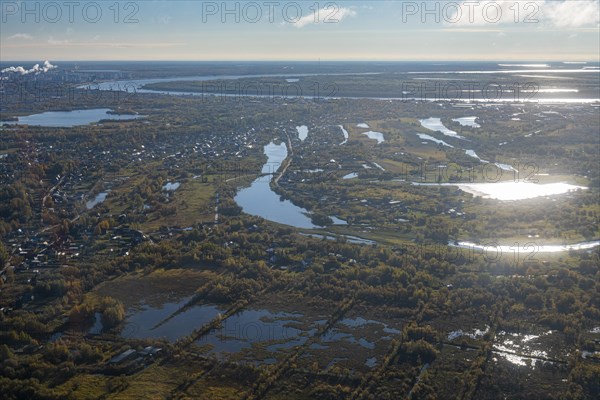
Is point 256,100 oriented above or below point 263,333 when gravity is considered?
above

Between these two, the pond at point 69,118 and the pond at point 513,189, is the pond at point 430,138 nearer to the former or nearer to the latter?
the pond at point 513,189

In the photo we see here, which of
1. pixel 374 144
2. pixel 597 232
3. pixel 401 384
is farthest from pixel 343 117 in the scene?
pixel 401 384

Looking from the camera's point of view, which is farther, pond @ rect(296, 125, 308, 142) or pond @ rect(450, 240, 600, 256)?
pond @ rect(296, 125, 308, 142)

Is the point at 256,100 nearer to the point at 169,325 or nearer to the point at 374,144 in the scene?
the point at 374,144

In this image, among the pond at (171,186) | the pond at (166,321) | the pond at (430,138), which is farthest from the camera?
the pond at (430,138)

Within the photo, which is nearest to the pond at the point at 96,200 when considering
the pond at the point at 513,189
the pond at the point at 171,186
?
the pond at the point at 171,186

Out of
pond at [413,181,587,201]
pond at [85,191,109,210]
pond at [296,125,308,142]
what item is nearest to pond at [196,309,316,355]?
pond at [85,191,109,210]

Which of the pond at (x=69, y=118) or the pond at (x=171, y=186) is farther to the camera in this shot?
the pond at (x=69, y=118)

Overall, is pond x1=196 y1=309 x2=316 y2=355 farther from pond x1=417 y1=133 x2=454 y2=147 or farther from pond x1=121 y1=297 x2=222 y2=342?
pond x1=417 y1=133 x2=454 y2=147

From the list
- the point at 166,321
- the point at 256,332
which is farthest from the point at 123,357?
the point at 256,332
